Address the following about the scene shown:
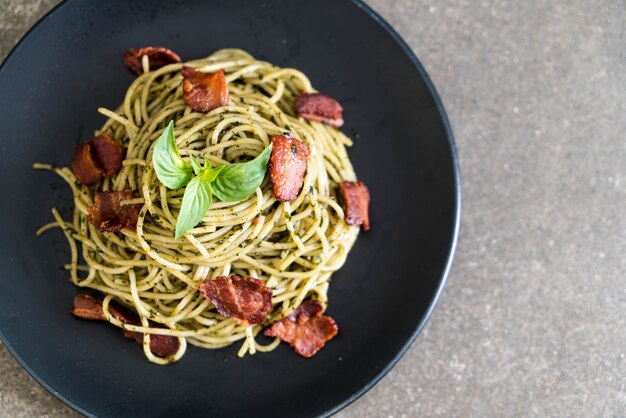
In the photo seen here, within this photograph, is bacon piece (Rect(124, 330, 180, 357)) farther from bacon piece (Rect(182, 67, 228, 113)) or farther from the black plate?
bacon piece (Rect(182, 67, 228, 113))

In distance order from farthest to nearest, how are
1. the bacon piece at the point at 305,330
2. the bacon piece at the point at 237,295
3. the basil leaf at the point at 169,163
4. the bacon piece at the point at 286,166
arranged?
the bacon piece at the point at 305,330
the bacon piece at the point at 237,295
the bacon piece at the point at 286,166
the basil leaf at the point at 169,163

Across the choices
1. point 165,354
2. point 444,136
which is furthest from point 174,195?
point 444,136

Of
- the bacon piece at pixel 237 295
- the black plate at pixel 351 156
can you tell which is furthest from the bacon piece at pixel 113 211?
the bacon piece at pixel 237 295

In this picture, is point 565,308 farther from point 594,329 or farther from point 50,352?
point 50,352

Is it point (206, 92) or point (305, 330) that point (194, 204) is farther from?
point (305, 330)

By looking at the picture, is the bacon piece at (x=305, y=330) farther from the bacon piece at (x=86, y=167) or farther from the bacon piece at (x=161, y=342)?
the bacon piece at (x=86, y=167)

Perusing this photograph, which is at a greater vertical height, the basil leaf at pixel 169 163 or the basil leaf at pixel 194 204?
the basil leaf at pixel 169 163

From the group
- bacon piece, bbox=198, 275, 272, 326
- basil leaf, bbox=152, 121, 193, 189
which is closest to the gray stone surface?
bacon piece, bbox=198, 275, 272, 326
